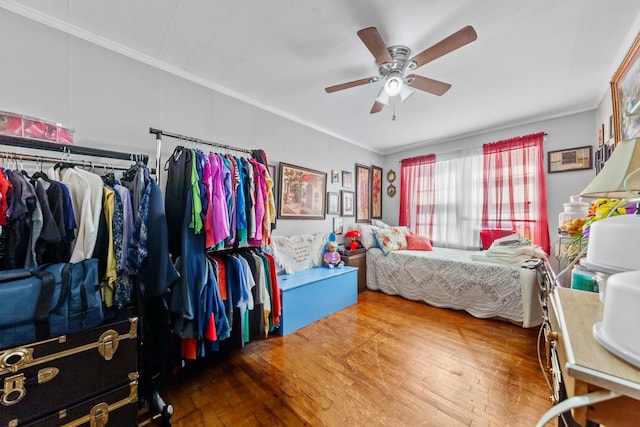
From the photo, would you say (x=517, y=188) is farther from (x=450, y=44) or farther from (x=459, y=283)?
(x=450, y=44)

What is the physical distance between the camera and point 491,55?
6.08ft

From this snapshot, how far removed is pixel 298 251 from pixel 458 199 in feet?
9.14

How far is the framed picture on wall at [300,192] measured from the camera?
2969mm

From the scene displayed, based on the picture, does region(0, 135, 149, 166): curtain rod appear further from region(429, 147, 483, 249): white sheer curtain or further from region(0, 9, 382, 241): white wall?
region(429, 147, 483, 249): white sheer curtain

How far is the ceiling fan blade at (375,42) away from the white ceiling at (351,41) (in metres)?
0.20

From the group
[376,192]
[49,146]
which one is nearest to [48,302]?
[49,146]

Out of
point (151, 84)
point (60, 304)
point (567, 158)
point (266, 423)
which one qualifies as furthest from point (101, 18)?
point (567, 158)

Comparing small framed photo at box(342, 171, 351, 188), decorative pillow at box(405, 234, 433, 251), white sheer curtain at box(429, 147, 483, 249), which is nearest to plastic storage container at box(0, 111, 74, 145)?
small framed photo at box(342, 171, 351, 188)

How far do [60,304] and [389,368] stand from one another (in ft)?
6.72

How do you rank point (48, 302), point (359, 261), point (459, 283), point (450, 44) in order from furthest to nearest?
point (359, 261) → point (459, 283) → point (450, 44) → point (48, 302)

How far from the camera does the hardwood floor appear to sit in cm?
139

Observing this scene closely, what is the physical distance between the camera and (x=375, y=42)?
1446 mm

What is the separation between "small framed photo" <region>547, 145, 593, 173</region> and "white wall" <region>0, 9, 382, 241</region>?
3.79m

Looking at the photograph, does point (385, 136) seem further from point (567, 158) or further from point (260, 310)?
point (260, 310)
